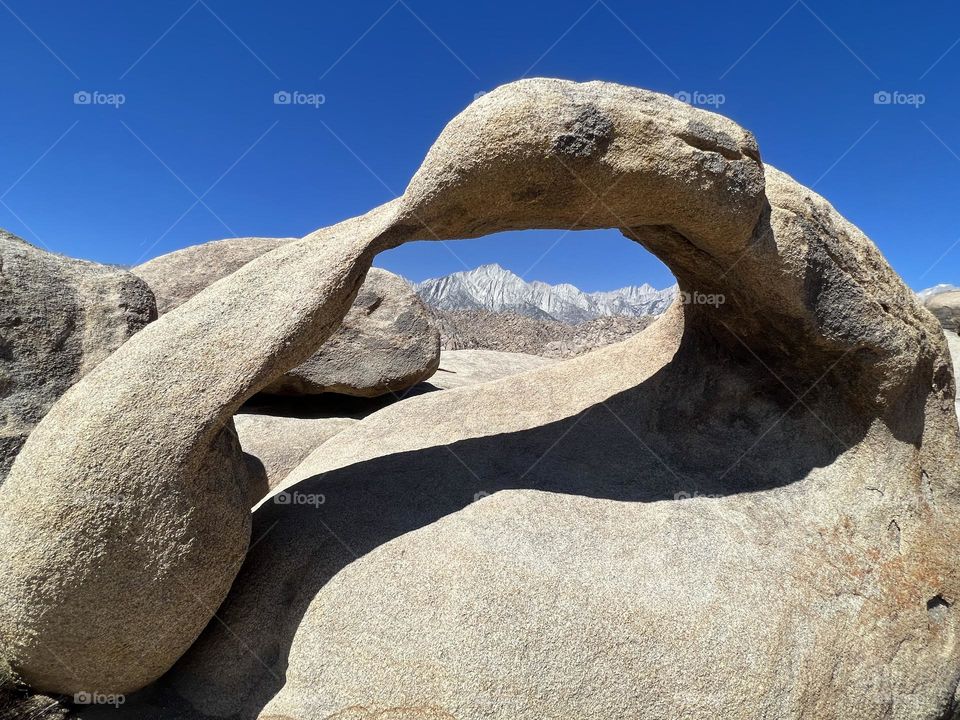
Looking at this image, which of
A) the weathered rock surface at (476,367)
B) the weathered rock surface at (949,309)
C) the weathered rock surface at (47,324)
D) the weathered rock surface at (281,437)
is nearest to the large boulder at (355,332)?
the weathered rock surface at (281,437)

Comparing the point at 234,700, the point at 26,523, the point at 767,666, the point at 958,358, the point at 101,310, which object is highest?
the point at 958,358

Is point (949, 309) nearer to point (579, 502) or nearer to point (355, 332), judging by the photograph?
point (355, 332)

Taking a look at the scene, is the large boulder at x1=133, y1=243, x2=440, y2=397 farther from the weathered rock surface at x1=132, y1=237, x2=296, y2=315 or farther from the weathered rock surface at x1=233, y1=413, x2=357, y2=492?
the weathered rock surface at x1=233, y1=413, x2=357, y2=492

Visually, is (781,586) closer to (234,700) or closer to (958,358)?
(234,700)

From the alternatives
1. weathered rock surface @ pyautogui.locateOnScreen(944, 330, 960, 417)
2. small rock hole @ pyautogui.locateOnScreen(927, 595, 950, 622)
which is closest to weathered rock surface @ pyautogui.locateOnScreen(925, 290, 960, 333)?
Answer: weathered rock surface @ pyautogui.locateOnScreen(944, 330, 960, 417)

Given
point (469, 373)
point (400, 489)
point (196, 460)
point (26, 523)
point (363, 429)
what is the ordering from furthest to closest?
1. point (469, 373)
2. point (363, 429)
3. point (400, 489)
4. point (196, 460)
5. point (26, 523)

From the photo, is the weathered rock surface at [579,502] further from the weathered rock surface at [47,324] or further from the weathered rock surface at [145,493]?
the weathered rock surface at [47,324]

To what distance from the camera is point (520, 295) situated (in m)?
46.8

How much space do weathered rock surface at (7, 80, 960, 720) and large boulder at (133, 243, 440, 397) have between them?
197cm

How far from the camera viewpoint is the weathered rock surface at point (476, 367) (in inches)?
286

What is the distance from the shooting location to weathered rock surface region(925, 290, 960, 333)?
12.7 metres

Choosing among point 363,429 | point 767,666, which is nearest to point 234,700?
point 363,429

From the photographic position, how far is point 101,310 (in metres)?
3.26

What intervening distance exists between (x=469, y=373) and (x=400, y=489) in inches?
185
